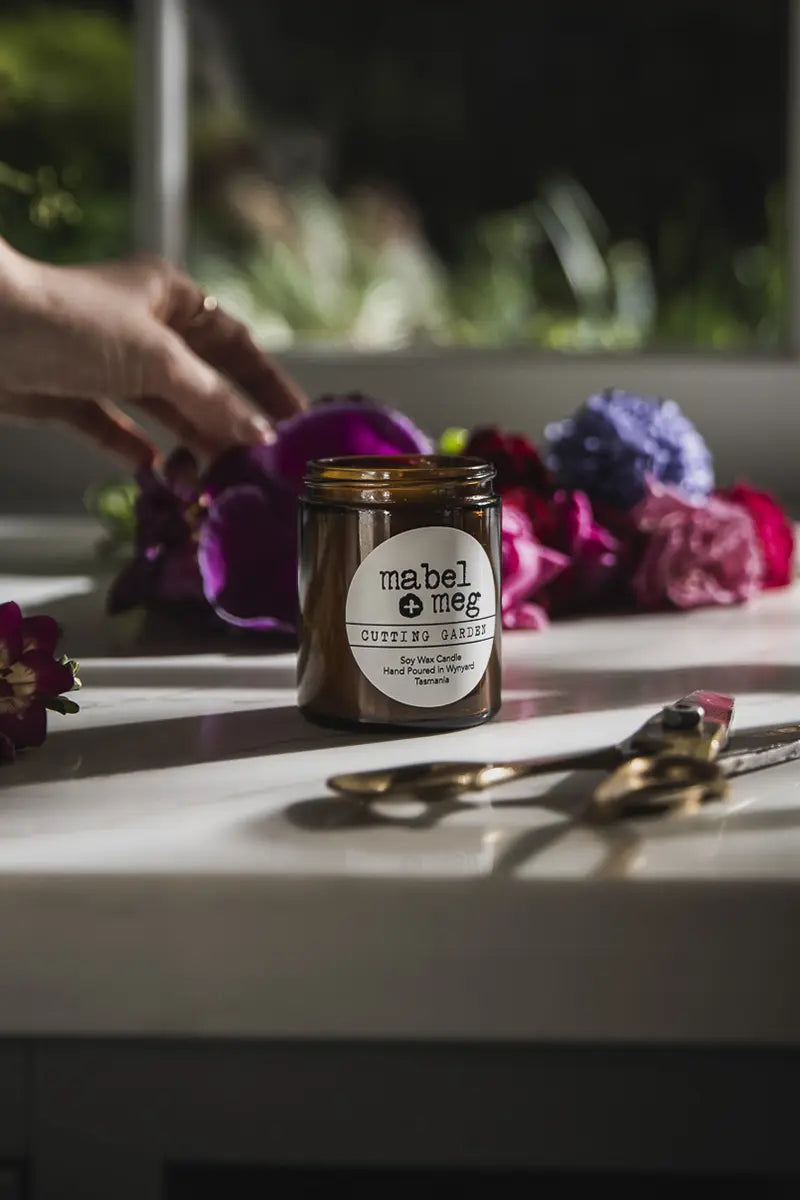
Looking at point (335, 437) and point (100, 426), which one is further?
point (100, 426)

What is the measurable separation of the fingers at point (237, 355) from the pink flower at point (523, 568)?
0.20 meters

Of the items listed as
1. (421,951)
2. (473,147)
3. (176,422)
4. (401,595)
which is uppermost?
(473,147)

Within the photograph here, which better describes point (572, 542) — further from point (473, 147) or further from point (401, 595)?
point (473, 147)

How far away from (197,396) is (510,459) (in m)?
0.21

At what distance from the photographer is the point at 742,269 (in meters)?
4.32

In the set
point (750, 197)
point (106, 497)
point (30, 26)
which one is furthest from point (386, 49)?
point (106, 497)

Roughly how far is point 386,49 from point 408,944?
541 centimetres

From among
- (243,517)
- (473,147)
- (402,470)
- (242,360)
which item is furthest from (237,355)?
(473,147)

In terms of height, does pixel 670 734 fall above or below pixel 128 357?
below

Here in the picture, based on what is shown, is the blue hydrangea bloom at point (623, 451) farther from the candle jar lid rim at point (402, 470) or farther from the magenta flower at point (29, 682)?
the magenta flower at point (29, 682)

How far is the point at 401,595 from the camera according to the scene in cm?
65

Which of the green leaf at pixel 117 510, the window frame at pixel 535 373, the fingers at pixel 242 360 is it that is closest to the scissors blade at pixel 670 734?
the fingers at pixel 242 360

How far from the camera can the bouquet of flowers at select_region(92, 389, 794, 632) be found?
905mm

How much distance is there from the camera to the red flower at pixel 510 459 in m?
1.02
